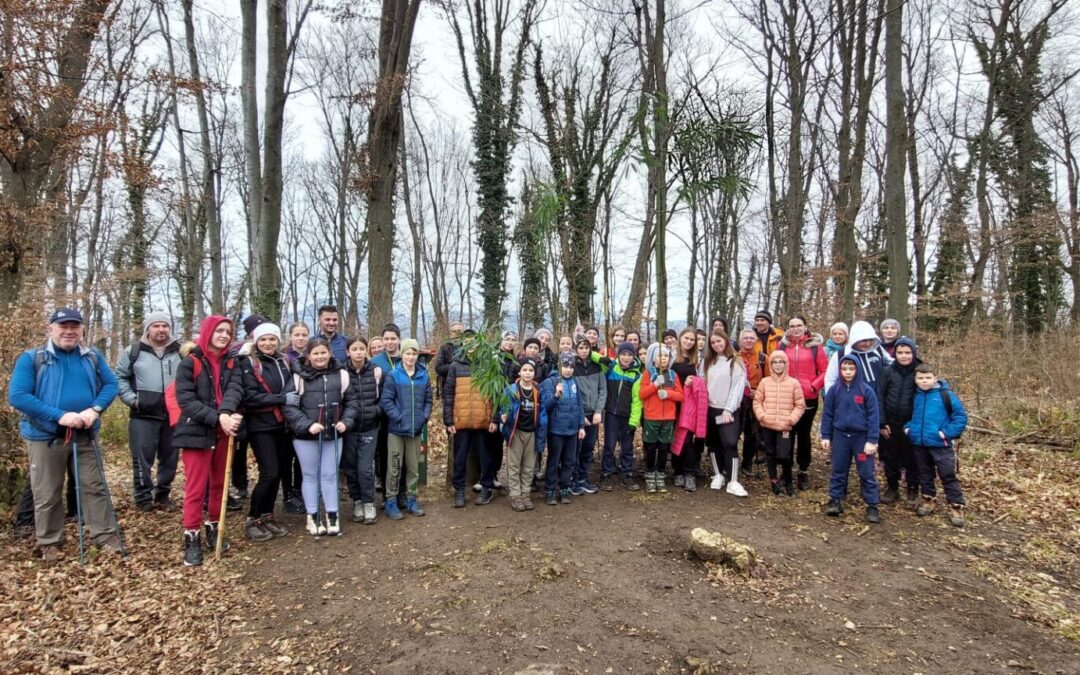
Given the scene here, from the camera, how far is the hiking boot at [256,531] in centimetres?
509

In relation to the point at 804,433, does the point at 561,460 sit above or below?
below

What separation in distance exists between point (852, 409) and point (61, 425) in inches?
288

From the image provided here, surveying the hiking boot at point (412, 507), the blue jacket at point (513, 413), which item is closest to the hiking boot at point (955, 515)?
the blue jacket at point (513, 413)

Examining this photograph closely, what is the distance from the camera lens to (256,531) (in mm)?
5109

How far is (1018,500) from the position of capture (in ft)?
20.5

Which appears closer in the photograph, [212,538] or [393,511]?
[212,538]

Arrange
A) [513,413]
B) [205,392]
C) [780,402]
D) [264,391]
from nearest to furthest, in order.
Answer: [205,392] → [264,391] → [513,413] → [780,402]

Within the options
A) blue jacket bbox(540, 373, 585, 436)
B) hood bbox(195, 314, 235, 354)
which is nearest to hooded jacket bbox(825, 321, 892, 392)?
blue jacket bbox(540, 373, 585, 436)

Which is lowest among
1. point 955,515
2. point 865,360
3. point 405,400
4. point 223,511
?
point 955,515

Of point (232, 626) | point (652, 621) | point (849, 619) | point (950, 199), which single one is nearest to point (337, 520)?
point (232, 626)

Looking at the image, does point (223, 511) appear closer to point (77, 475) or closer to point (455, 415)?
point (77, 475)

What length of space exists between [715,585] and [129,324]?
58.2 ft

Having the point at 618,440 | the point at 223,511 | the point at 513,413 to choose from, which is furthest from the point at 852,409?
the point at 223,511

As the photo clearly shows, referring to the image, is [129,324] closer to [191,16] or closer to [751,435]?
[191,16]
